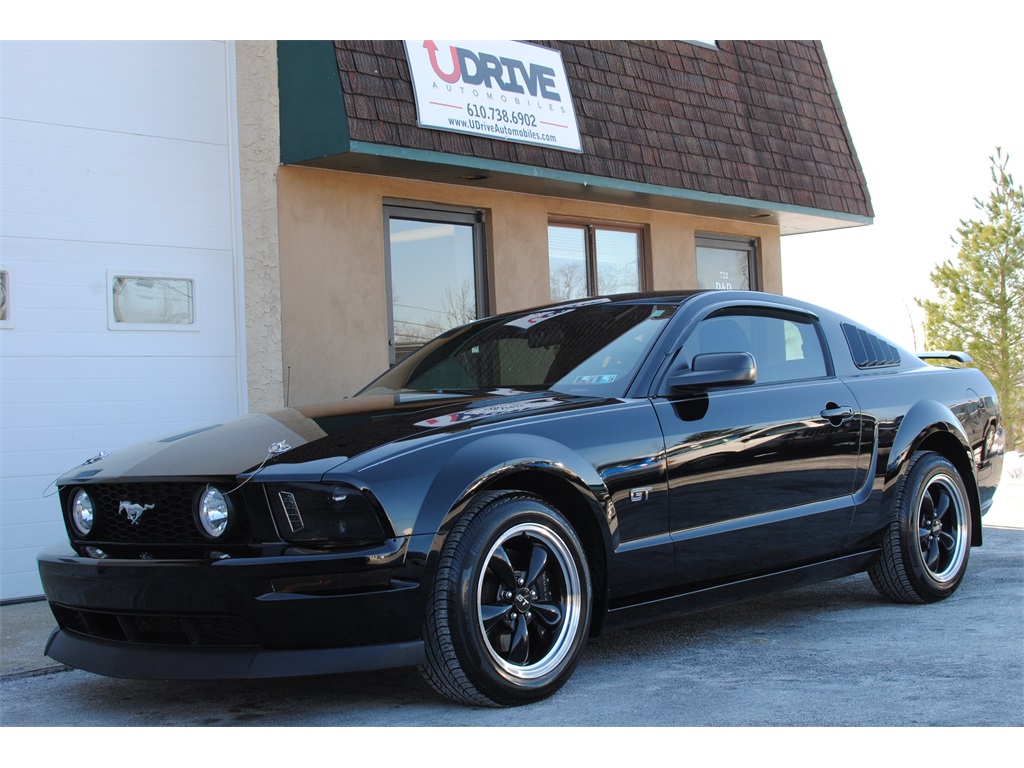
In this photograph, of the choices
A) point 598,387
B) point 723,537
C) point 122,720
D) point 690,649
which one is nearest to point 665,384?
point 598,387

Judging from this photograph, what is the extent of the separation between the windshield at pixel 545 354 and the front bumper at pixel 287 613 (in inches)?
55.1

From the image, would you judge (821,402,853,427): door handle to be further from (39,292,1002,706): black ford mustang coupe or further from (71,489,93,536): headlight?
(71,489,93,536): headlight

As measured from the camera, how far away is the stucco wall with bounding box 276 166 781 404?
8.45m

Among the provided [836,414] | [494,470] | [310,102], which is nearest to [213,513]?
[494,470]

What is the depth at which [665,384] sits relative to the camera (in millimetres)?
4938

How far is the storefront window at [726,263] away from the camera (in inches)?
496

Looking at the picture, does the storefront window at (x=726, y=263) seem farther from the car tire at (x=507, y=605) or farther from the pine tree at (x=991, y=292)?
the pine tree at (x=991, y=292)

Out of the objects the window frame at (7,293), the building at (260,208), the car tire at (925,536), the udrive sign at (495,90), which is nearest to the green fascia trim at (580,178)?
the building at (260,208)

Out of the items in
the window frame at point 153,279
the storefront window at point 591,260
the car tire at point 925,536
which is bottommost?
the car tire at point 925,536

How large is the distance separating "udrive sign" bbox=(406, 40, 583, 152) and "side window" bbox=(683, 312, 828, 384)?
360 centimetres

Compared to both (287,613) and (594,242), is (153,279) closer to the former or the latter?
(594,242)

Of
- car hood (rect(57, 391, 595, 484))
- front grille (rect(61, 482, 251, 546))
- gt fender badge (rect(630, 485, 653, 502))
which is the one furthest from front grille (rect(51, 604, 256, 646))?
gt fender badge (rect(630, 485, 653, 502))

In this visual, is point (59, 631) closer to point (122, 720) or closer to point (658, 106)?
point (122, 720)

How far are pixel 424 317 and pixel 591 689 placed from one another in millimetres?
5531
